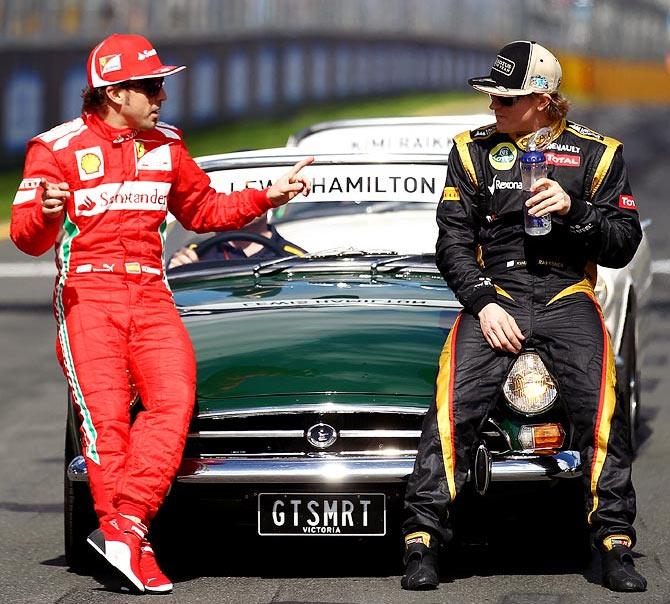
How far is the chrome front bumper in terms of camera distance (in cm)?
568

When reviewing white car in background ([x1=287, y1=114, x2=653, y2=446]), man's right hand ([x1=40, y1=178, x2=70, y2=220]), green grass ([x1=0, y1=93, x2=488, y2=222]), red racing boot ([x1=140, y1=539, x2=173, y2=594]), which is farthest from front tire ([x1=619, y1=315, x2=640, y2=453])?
green grass ([x1=0, y1=93, x2=488, y2=222])

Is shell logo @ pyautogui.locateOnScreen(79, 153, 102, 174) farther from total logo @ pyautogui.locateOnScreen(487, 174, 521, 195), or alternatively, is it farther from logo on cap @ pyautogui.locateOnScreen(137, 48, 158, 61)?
total logo @ pyautogui.locateOnScreen(487, 174, 521, 195)

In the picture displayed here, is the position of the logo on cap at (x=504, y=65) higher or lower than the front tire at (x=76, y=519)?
higher

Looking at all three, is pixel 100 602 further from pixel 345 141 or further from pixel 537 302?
pixel 345 141

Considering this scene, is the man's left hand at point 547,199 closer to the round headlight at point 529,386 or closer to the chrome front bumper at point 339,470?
the round headlight at point 529,386

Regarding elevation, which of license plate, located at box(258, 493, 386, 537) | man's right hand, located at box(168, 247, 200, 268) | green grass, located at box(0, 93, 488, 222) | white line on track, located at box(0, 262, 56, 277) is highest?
man's right hand, located at box(168, 247, 200, 268)

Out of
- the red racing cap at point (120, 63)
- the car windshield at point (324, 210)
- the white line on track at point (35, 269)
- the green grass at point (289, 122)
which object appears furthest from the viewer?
the green grass at point (289, 122)

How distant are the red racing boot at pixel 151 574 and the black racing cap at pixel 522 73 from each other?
1.97m

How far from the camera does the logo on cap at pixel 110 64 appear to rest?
6.06m

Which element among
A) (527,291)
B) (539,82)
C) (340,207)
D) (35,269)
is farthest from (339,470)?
(35,269)

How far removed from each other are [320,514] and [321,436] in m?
0.27

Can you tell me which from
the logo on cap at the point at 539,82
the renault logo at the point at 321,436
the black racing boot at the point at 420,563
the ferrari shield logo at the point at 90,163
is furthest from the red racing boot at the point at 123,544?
the logo on cap at the point at 539,82

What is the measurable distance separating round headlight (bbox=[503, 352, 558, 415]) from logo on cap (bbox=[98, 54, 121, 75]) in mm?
1767

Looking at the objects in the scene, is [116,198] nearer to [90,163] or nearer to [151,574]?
[90,163]
